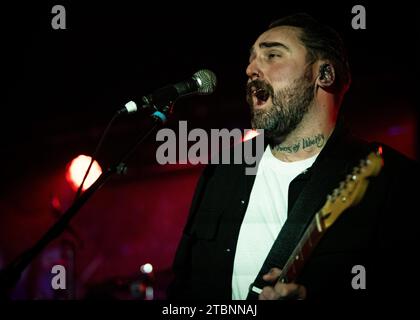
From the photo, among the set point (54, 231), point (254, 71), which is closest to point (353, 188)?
point (254, 71)

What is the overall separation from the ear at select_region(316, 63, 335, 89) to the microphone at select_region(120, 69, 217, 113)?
2.24 ft

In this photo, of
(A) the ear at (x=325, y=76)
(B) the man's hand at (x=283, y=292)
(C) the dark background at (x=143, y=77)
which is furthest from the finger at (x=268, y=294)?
(C) the dark background at (x=143, y=77)

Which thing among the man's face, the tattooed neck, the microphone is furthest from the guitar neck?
the microphone

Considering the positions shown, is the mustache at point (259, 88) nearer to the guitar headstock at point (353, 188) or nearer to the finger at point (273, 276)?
the guitar headstock at point (353, 188)

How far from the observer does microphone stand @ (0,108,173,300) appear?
1.84 metres

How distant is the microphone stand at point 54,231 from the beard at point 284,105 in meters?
0.66

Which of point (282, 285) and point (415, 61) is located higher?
point (415, 61)

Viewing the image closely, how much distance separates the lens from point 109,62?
4398 millimetres

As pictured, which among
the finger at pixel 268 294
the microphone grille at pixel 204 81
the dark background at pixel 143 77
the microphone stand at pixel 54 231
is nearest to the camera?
the microphone stand at pixel 54 231

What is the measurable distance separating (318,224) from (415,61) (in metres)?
2.35

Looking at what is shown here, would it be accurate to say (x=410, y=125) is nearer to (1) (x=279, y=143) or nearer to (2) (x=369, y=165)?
(1) (x=279, y=143)

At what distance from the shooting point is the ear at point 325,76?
2547mm

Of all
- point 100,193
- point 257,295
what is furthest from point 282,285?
point 100,193

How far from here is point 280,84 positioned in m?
2.47
